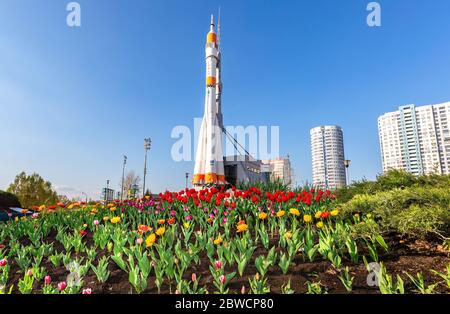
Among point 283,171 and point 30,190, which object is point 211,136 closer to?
point 283,171

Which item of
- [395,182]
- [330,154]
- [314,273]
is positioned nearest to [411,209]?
[314,273]

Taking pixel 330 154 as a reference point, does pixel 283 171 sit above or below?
below

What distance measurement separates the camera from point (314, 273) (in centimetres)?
294

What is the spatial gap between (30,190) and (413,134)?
262 ft

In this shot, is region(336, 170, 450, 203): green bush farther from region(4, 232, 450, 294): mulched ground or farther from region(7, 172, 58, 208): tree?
region(7, 172, 58, 208): tree

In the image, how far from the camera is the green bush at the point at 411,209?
132 inches

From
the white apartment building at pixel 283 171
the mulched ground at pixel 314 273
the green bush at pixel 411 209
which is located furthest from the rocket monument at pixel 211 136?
the mulched ground at pixel 314 273

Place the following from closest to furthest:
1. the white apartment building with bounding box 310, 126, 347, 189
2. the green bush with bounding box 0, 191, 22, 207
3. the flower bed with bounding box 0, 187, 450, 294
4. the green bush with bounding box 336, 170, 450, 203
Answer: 1. the flower bed with bounding box 0, 187, 450, 294
2. the green bush with bounding box 336, 170, 450, 203
3. the green bush with bounding box 0, 191, 22, 207
4. the white apartment building with bounding box 310, 126, 347, 189

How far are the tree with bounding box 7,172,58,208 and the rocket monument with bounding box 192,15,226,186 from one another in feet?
49.7

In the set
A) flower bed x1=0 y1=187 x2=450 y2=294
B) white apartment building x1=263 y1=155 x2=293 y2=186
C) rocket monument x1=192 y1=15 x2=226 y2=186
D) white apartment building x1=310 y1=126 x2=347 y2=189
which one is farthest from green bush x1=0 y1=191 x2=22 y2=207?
white apartment building x1=310 y1=126 x2=347 y2=189

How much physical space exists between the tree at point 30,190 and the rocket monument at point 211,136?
15.1 m

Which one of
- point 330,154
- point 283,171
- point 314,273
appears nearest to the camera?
point 314,273

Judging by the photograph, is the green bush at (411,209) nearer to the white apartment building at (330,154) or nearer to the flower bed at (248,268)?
the flower bed at (248,268)

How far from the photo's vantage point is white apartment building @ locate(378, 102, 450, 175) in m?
65.6
